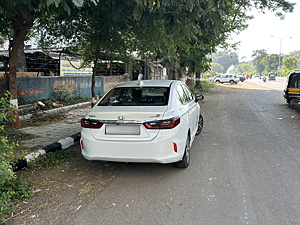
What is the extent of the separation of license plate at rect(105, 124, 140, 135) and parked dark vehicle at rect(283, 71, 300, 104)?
11750 millimetres

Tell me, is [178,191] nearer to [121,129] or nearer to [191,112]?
[121,129]

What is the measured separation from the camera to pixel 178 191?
3.80 m

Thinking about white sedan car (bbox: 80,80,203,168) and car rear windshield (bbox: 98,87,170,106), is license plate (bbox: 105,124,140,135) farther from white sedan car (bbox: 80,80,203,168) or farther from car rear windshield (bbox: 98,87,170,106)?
car rear windshield (bbox: 98,87,170,106)

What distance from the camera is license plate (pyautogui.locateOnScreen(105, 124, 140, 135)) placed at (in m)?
3.96

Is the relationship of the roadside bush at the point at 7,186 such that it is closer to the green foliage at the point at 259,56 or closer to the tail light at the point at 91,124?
the tail light at the point at 91,124

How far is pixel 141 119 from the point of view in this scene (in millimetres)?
3939

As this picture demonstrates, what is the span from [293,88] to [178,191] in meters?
11.8

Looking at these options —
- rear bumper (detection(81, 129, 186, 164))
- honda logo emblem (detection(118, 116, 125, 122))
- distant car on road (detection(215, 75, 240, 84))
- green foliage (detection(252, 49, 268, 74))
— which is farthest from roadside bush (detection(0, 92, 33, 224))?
green foliage (detection(252, 49, 268, 74))

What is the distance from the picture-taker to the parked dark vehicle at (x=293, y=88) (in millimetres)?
12920

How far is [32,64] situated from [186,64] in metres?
9.03

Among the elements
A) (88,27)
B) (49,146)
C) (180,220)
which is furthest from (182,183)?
(88,27)

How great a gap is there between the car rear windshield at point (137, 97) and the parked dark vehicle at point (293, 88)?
10596 mm

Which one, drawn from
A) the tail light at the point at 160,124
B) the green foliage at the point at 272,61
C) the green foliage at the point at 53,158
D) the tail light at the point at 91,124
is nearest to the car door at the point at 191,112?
the tail light at the point at 160,124

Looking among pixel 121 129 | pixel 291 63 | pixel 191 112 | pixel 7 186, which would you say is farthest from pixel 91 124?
pixel 291 63
